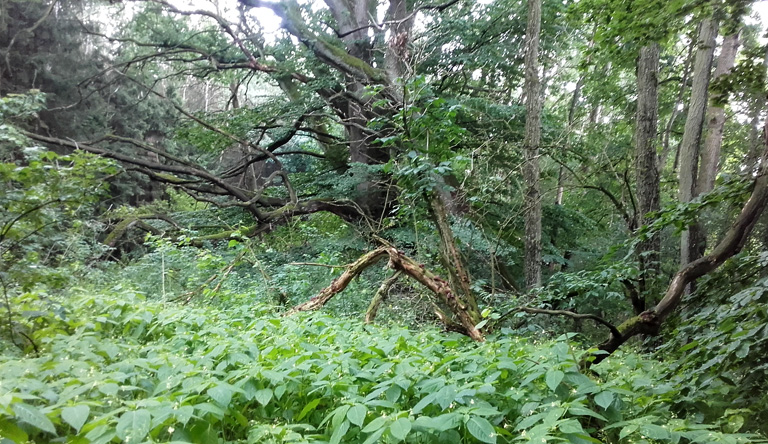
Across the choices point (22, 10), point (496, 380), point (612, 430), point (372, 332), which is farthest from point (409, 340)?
point (22, 10)

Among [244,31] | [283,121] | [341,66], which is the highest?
[244,31]

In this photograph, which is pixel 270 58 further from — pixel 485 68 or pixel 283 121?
pixel 485 68

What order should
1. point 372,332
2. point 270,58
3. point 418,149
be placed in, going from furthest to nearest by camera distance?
point 270,58 → point 418,149 → point 372,332

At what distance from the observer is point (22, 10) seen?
13734mm

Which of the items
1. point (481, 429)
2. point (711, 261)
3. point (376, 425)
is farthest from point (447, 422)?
point (711, 261)

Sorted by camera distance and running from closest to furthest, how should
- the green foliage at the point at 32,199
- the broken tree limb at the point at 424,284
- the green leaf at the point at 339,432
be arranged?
the green leaf at the point at 339,432
the green foliage at the point at 32,199
the broken tree limb at the point at 424,284

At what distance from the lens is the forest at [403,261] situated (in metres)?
2.05

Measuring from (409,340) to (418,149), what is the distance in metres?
2.56

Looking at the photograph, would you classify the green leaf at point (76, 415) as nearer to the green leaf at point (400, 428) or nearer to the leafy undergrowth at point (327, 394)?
the leafy undergrowth at point (327, 394)

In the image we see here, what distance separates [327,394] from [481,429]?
86 cm

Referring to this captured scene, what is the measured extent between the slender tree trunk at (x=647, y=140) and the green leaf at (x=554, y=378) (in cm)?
587

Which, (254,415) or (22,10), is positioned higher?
(22,10)

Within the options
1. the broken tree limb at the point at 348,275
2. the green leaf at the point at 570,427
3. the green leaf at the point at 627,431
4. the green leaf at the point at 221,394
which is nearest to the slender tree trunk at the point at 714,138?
the broken tree limb at the point at 348,275

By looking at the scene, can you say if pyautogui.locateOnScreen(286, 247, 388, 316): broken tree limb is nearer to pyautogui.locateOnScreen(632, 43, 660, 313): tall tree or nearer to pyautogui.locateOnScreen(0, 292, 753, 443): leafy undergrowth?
pyautogui.locateOnScreen(0, 292, 753, 443): leafy undergrowth
